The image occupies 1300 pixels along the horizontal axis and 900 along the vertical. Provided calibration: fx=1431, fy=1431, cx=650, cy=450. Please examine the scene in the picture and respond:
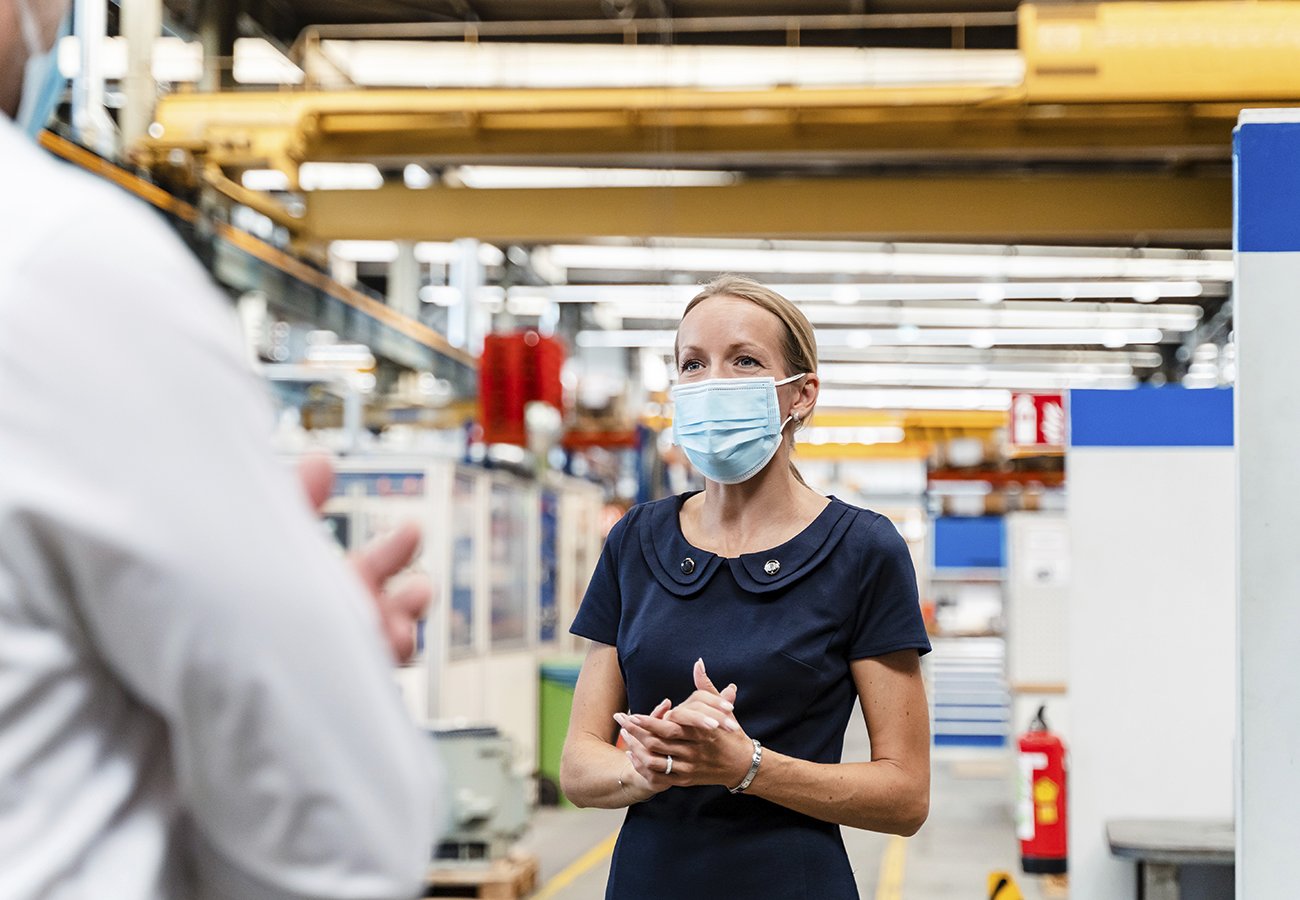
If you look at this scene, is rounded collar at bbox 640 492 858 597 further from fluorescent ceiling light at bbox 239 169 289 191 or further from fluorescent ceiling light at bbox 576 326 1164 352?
fluorescent ceiling light at bbox 576 326 1164 352

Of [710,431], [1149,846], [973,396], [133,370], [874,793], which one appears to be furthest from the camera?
[973,396]


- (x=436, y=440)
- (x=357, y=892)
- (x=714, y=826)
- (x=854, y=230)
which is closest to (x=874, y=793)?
(x=714, y=826)

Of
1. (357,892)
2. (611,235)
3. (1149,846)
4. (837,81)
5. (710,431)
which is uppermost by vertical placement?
(837,81)

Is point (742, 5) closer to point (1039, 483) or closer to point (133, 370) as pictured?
point (1039, 483)

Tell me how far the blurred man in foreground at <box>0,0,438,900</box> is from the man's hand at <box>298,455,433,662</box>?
84 millimetres

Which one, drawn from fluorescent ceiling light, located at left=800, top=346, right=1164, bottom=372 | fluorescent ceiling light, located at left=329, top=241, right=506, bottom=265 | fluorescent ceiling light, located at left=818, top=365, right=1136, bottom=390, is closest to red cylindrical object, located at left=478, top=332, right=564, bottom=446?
fluorescent ceiling light, located at left=329, top=241, right=506, bottom=265

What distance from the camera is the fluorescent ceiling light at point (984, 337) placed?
18391mm

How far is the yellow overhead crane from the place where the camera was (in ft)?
24.4

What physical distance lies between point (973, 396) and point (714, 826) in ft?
73.3

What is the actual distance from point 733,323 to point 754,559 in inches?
12.3

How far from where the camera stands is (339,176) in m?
13.1

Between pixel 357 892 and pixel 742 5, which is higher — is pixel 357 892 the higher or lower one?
the lower one

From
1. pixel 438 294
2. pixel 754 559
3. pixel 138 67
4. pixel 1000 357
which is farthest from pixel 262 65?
pixel 1000 357

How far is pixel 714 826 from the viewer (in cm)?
169
